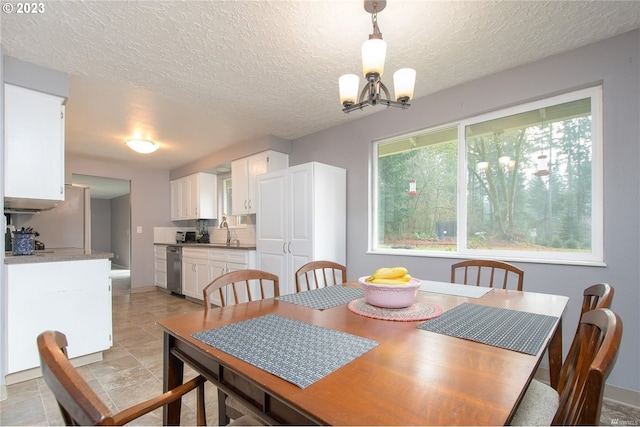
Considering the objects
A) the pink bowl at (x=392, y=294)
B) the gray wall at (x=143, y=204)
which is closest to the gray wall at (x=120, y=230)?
the gray wall at (x=143, y=204)

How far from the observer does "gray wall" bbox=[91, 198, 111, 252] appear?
31.2ft

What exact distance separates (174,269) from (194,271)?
652mm

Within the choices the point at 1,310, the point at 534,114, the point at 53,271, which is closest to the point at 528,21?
the point at 534,114

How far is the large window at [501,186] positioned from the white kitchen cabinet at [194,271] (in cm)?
262

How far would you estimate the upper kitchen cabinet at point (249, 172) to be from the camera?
4.02 metres

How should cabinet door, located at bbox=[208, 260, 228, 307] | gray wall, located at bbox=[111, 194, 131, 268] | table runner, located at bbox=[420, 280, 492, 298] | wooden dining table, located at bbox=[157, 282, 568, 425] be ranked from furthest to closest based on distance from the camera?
gray wall, located at bbox=[111, 194, 131, 268] → cabinet door, located at bbox=[208, 260, 228, 307] → table runner, located at bbox=[420, 280, 492, 298] → wooden dining table, located at bbox=[157, 282, 568, 425]

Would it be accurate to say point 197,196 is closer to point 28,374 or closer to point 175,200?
point 175,200

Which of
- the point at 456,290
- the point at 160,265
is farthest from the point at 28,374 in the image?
the point at 160,265

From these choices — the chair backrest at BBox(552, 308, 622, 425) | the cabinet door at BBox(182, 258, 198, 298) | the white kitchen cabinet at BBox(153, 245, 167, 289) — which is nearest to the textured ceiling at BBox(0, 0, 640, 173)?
the chair backrest at BBox(552, 308, 622, 425)

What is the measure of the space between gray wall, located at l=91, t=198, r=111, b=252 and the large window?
32.7 feet

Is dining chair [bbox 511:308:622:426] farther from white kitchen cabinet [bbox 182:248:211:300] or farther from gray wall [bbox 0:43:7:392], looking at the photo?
white kitchen cabinet [bbox 182:248:211:300]

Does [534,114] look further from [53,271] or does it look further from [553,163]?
[53,271]

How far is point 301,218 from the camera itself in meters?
3.22

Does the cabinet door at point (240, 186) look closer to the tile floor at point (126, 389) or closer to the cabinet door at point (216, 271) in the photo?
the cabinet door at point (216, 271)
